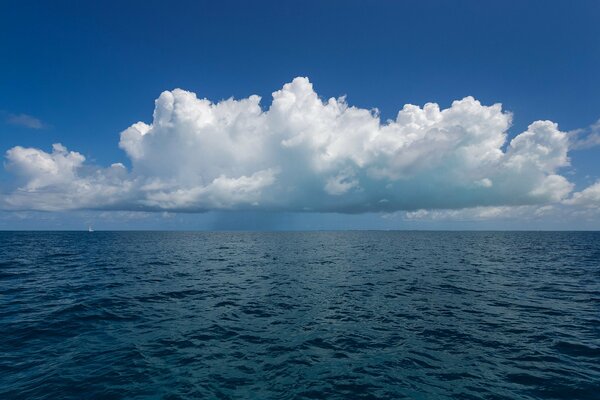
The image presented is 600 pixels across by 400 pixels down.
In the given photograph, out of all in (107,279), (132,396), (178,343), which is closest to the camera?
(132,396)

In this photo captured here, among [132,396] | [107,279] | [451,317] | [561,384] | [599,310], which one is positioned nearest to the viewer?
[132,396]

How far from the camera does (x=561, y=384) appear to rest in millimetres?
13648

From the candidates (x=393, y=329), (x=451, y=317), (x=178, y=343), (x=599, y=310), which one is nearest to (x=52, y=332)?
(x=178, y=343)

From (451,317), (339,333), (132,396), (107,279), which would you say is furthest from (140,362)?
(107,279)

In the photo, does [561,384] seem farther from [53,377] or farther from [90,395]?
[53,377]

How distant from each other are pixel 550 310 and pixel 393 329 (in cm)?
1529

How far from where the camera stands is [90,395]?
41.1ft

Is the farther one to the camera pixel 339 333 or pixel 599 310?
pixel 599 310

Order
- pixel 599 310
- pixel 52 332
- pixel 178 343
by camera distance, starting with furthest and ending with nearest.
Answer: pixel 599 310 → pixel 52 332 → pixel 178 343

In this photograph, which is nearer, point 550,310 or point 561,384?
point 561,384

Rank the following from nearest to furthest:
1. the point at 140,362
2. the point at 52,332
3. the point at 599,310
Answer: the point at 140,362, the point at 52,332, the point at 599,310

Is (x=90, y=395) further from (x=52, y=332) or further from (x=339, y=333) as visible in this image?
(x=339, y=333)

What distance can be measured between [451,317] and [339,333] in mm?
9665

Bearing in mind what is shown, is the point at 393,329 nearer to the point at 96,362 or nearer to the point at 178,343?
the point at 178,343
